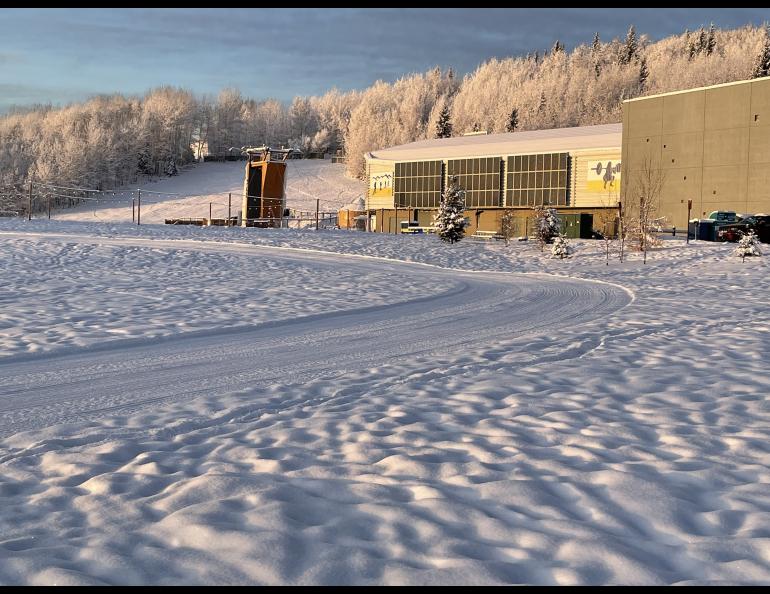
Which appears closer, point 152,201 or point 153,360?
point 153,360

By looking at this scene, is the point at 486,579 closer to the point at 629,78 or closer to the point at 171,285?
the point at 171,285

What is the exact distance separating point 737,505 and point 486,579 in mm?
1875

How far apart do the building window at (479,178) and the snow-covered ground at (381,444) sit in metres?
52.5

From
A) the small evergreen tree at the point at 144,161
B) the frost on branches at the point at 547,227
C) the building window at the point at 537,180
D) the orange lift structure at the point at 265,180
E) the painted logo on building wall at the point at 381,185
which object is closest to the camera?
the frost on branches at the point at 547,227

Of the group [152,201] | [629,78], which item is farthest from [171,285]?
[629,78]

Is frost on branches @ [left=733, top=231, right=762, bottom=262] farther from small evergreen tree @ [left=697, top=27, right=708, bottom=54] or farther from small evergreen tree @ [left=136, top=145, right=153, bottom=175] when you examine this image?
small evergreen tree @ [left=697, top=27, right=708, bottom=54]

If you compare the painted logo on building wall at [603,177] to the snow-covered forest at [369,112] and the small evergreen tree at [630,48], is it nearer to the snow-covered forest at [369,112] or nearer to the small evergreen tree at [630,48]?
the snow-covered forest at [369,112]

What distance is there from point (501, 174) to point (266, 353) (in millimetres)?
57949

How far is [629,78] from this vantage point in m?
134

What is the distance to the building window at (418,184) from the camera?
227 feet

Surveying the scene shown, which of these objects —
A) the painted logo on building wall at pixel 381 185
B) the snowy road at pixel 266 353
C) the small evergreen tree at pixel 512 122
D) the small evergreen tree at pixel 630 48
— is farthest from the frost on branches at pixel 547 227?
the small evergreen tree at pixel 630 48

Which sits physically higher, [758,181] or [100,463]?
[758,181]

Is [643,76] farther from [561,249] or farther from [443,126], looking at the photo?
[561,249]

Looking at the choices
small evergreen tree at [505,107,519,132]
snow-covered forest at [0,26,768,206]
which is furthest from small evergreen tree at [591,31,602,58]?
small evergreen tree at [505,107,519,132]
